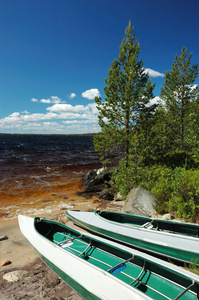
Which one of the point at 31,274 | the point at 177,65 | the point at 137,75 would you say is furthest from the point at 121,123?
the point at 177,65

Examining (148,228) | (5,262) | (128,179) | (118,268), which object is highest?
(128,179)

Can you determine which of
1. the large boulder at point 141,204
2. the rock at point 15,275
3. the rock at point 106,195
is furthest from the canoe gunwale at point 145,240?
the rock at point 106,195

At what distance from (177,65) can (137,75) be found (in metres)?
11.4

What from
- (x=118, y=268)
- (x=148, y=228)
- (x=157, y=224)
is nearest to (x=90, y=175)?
(x=157, y=224)

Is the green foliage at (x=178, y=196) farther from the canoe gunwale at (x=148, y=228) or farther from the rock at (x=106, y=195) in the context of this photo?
the rock at (x=106, y=195)

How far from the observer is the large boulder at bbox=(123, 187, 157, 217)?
8380 mm

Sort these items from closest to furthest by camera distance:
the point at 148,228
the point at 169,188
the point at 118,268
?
the point at 118,268
the point at 148,228
the point at 169,188

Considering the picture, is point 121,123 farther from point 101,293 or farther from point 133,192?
point 101,293

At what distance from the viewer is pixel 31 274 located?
4828 millimetres

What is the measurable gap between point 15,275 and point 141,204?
603 centimetres

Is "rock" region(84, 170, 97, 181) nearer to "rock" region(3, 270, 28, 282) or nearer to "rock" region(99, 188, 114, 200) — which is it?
"rock" region(99, 188, 114, 200)

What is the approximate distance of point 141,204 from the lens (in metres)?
8.67

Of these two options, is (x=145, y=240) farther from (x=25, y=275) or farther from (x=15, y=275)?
(x=15, y=275)

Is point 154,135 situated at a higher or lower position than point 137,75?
lower
